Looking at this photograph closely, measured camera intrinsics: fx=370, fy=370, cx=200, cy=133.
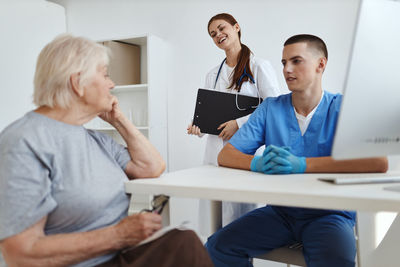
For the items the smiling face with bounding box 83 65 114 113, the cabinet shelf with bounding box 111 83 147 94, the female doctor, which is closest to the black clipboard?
the female doctor

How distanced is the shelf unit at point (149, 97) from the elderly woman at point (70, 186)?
6.87 feet

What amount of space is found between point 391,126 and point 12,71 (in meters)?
3.36

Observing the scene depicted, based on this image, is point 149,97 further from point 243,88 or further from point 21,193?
point 21,193

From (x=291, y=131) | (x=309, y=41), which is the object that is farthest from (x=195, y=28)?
(x=291, y=131)

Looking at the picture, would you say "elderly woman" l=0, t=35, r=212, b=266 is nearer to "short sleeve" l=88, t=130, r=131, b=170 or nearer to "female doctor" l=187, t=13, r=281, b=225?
"short sleeve" l=88, t=130, r=131, b=170

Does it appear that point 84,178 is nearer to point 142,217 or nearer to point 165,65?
point 142,217

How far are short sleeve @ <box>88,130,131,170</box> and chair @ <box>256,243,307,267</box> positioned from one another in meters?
0.61

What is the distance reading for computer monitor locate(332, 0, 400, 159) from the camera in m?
0.86

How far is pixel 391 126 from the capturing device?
3.06 ft

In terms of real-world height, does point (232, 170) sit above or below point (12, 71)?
below

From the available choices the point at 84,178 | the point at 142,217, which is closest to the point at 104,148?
the point at 84,178

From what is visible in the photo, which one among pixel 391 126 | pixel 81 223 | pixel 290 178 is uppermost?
pixel 391 126

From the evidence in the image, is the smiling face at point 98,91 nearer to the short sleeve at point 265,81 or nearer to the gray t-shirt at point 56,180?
the gray t-shirt at point 56,180

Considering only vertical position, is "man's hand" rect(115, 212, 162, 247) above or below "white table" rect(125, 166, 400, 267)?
below
